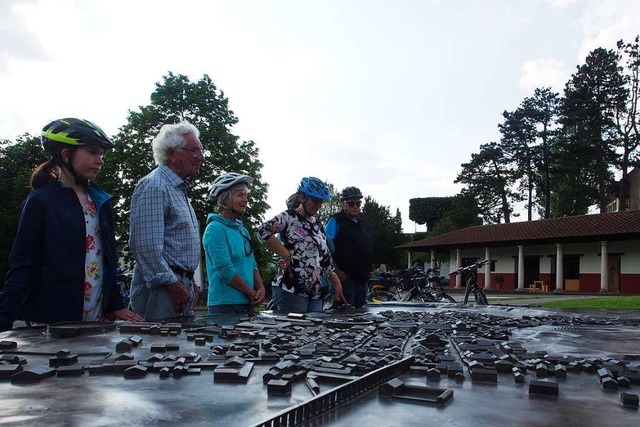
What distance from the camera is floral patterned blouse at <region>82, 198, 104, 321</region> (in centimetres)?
307

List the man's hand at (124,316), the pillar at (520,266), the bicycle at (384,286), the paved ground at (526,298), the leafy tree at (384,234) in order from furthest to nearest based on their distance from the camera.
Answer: the leafy tree at (384,234) → the pillar at (520,266) → the paved ground at (526,298) → the bicycle at (384,286) → the man's hand at (124,316)

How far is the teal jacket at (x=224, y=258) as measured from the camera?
4008 millimetres

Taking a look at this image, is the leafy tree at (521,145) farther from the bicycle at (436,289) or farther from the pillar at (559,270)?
the bicycle at (436,289)

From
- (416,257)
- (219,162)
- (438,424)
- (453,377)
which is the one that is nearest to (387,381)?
(453,377)

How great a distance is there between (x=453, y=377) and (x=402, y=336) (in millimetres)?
861

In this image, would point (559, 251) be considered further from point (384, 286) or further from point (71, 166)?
point (71, 166)

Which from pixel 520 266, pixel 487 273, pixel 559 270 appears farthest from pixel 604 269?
pixel 487 273

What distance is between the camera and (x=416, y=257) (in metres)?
48.9

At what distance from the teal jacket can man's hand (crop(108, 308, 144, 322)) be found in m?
0.86

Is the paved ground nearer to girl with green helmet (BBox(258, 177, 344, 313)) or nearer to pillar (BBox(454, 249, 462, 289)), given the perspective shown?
girl with green helmet (BBox(258, 177, 344, 313))

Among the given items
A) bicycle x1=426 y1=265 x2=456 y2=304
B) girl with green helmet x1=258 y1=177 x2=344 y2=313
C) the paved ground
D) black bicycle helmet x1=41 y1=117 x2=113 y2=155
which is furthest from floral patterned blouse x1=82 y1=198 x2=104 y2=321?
the paved ground

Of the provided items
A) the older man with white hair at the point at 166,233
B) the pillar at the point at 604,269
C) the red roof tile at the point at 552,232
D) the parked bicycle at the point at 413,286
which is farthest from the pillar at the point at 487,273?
the older man with white hair at the point at 166,233

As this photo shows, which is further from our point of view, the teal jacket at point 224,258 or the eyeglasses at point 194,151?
the teal jacket at point 224,258

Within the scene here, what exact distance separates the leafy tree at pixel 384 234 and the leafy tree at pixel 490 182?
826 cm
